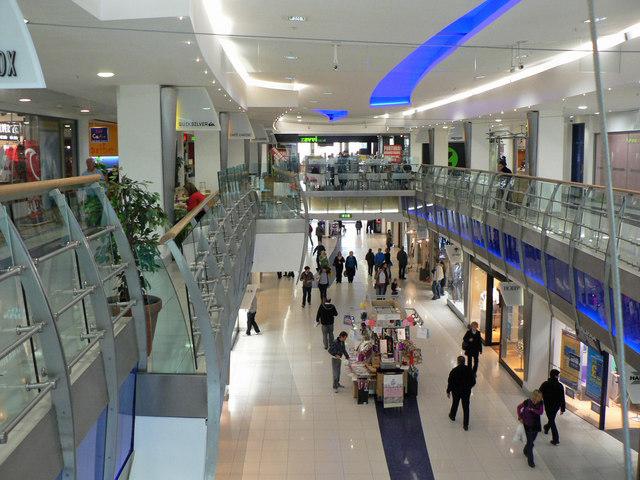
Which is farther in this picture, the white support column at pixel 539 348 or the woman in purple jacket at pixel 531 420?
the white support column at pixel 539 348

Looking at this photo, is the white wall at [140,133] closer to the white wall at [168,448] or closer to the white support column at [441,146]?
the white wall at [168,448]

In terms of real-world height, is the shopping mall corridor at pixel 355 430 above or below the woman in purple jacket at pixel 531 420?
below

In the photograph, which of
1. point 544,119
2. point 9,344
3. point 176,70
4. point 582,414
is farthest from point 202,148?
point 9,344

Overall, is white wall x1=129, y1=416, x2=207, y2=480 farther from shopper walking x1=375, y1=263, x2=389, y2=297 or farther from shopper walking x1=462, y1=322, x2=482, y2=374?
shopper walking x1=375, y1=263, x2=389, y2=297

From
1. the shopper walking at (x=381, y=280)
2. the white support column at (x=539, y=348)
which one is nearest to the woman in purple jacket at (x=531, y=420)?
the white support column at (x=539, y=348)

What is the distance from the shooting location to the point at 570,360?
14133 millimetres

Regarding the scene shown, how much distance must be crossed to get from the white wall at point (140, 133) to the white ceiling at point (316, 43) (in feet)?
1.33

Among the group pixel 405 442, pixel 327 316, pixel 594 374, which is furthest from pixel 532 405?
pixel 327 316

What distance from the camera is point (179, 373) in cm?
526

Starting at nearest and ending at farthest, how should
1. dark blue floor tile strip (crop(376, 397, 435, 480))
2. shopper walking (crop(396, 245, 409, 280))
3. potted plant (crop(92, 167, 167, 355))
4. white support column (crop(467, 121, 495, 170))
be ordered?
potted plant (crop(92, 167, 167, 355))
dark blue floor tile strip (crop(376, 397, 435, 480))
shopper walking (crop(396, 245, 409, 280))
white support column (crop(467, 121, 495, 170))

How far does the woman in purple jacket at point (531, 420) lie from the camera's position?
11.0 m

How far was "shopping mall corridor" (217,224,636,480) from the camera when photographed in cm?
1082

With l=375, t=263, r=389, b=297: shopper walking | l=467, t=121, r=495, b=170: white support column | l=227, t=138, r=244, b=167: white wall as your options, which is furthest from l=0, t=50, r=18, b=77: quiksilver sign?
l=467, t=121, r=495, b=170: white support column

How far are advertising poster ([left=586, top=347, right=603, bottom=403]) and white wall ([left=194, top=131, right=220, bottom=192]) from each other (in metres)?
13.7
